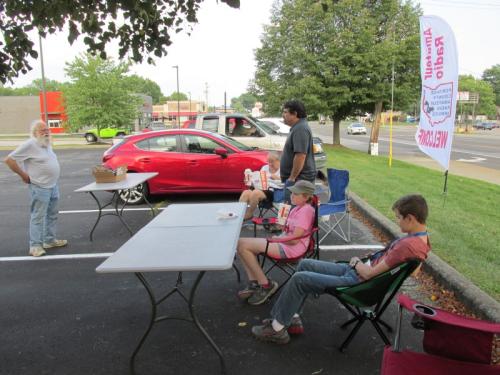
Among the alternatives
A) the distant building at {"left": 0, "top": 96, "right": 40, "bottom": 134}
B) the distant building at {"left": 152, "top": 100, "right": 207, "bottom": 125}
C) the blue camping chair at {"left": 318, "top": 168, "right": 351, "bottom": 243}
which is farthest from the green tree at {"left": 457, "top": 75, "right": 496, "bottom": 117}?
the blue camping chair at {"left": 318, "top": 168, "right": 351, "bottom": 243}

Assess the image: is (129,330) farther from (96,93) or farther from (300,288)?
(96,93)

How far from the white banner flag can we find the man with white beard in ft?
18.0

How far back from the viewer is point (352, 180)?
34.0 ft

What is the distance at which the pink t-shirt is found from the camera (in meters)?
3.74

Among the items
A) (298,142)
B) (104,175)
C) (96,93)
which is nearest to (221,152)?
(104,175)

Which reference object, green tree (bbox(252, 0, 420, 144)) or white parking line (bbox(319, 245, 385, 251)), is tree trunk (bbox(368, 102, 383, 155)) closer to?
green tree (bbox(252, 0, 420, 144))

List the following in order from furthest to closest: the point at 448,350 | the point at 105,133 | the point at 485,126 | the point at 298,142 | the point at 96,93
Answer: the point at 485,126 → the point at 105,133 → the point at 96,93 → the point at 298,142 → the point at 448,350

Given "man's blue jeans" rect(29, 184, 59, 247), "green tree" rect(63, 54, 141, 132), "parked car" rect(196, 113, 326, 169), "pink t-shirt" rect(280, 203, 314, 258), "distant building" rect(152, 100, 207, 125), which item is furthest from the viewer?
"distant building" rect(152, 100, 207, 125)

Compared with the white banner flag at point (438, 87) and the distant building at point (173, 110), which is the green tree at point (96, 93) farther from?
the distant building at point (173, 110)

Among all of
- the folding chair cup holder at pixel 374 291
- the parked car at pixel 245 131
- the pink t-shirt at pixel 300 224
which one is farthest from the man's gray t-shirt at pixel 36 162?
the parked car at pixel 245 131

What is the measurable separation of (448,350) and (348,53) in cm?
1853

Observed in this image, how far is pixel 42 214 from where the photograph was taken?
205 inches

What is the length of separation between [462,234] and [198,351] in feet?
13.2

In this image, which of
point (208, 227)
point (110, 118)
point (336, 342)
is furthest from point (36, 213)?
point (110, 118)
